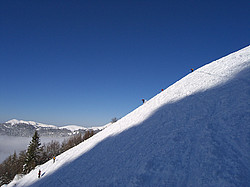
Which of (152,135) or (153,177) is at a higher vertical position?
(152,135)

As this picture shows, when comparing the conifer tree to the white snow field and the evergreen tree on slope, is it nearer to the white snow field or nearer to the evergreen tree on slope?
the evergreen tree on slope

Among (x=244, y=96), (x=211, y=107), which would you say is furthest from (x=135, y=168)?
(x=244, y=96)

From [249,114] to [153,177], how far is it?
210 inches

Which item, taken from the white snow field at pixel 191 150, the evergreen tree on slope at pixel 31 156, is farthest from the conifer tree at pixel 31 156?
the white snow field at pixel 191 150

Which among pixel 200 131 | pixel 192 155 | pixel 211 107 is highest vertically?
pixel 211 107

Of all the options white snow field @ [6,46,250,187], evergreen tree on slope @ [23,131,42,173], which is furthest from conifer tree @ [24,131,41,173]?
white snow field @ [6,46,250,187]

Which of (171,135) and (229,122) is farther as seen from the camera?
(171,135)

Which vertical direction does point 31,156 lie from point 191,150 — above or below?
above

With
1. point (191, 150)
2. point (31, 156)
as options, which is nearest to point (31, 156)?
point (31, 156)

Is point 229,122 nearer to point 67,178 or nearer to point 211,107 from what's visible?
point 211,107

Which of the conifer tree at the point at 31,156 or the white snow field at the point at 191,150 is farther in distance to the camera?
the conifer tree at the point at 31,156

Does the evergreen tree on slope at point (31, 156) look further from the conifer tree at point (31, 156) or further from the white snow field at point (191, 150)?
the white snow field at point (191, 150)

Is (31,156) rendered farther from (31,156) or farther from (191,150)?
(191,150)

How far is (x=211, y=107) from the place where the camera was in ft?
28.7
